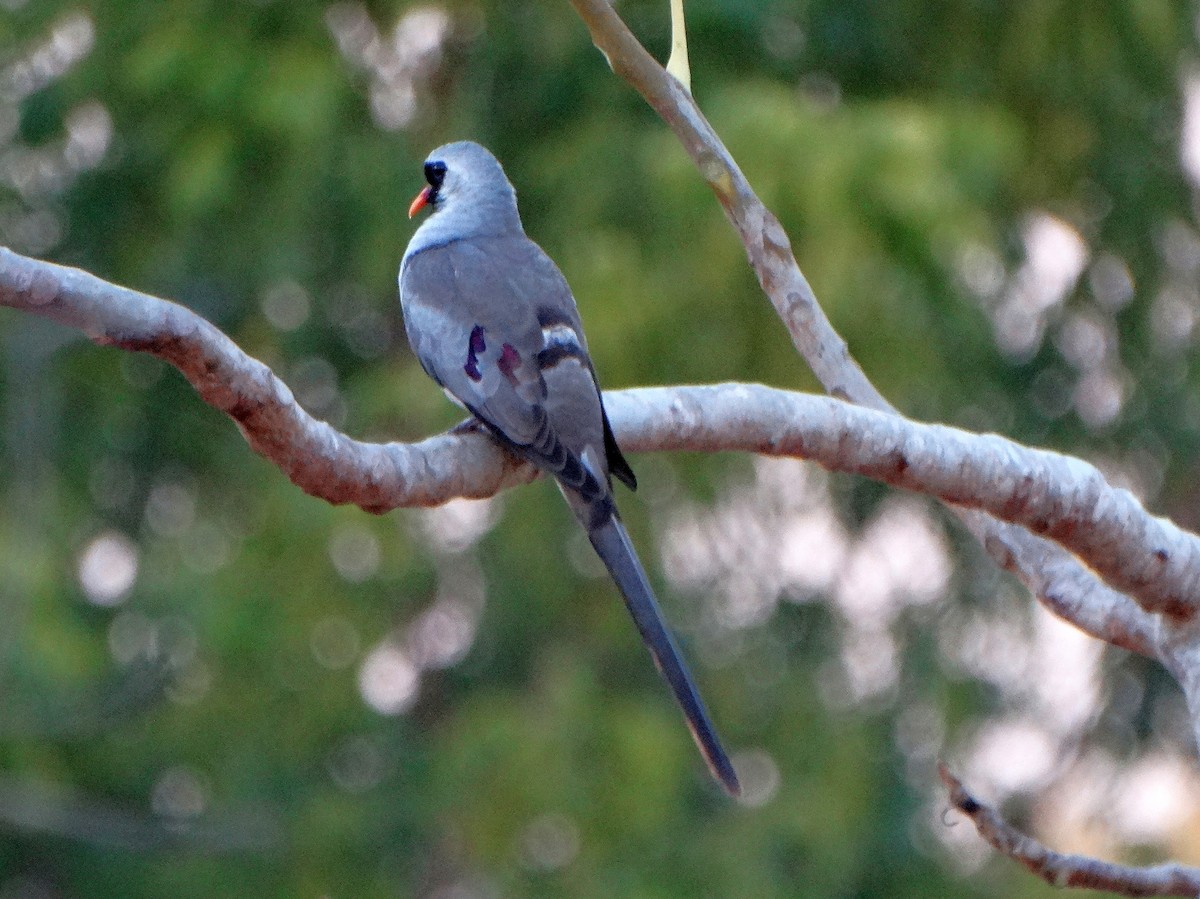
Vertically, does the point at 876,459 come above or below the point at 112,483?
above

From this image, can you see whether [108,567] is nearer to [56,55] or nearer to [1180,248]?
[56,55]

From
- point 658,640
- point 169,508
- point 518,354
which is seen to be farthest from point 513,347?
point 169,508

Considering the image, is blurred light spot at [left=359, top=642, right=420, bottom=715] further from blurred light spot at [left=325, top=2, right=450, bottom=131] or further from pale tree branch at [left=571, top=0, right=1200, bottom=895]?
pale tree branch at [left=571, top=0, right=1200, bottom=895]

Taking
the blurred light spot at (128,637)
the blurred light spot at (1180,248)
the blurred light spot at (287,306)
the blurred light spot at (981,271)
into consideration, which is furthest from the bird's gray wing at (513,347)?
the blurred light spot at (1180,248)

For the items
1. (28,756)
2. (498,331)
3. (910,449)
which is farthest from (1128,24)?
(28,756)

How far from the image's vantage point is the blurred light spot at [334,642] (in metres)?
10.0

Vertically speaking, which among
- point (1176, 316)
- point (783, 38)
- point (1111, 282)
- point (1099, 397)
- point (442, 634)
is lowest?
point (442, 634)

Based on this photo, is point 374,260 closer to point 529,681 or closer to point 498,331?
point 529,681

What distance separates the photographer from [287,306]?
1017 centimetres

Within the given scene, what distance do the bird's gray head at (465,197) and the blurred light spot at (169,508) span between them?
548cm

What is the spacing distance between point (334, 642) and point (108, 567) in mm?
1619

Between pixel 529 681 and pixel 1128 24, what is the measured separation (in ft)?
15.7

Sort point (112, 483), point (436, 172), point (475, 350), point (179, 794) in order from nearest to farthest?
point (475, 350), point (436, 172), point (112, 483), point (179, 794)

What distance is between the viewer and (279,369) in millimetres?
9953
